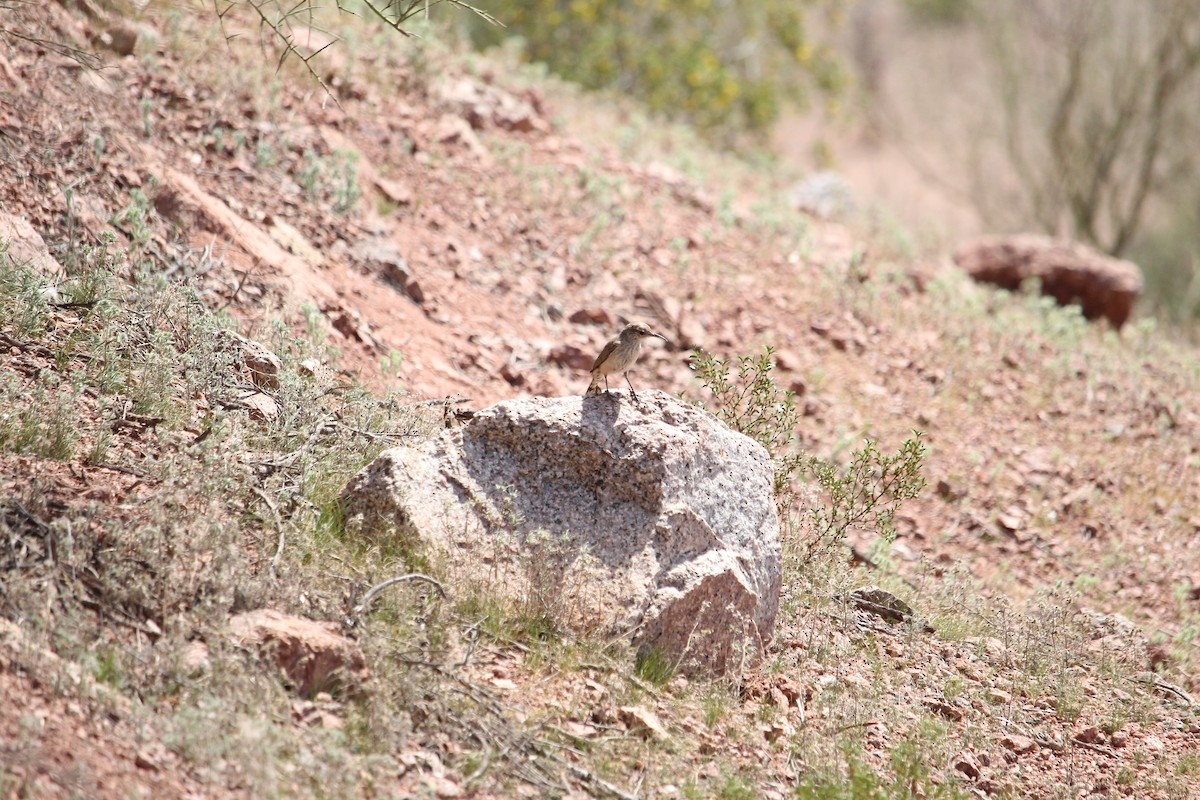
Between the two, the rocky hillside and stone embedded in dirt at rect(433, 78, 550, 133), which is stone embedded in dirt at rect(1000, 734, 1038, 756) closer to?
the rocky hillside

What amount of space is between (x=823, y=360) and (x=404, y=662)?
5.11 meters

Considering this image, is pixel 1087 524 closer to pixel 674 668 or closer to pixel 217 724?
pixel 674 668

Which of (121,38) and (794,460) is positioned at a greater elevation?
(121,38)

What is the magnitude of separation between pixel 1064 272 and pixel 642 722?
8232 millimetres

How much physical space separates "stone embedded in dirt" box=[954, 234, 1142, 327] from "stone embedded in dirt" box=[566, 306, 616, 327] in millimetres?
4748

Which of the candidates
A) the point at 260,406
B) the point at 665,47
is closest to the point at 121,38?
the point at 260,406

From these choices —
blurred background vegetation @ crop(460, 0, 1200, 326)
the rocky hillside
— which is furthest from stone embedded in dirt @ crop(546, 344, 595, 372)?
blurred background vegetation @ crop(460, 0, 1200, 326)

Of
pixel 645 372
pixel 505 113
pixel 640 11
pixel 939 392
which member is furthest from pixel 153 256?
pixel 640 11

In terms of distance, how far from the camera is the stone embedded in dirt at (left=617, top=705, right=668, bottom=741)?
12.6 ft

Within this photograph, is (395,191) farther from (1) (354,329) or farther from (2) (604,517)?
(2) (604,517)

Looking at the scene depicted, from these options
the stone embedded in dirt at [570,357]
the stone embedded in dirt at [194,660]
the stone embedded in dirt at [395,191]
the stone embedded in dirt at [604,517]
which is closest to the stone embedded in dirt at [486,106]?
the stone embedded in dirt at [395,191]

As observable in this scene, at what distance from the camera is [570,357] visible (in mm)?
7160

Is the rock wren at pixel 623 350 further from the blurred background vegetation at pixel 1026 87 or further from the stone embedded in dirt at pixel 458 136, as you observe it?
the blurred background vegetation at pixel 1026 87

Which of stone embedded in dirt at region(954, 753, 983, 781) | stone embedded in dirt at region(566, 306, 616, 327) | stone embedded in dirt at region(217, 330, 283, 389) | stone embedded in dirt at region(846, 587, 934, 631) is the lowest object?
stone embedded in dirt at region(954, 753, 983, 781)
